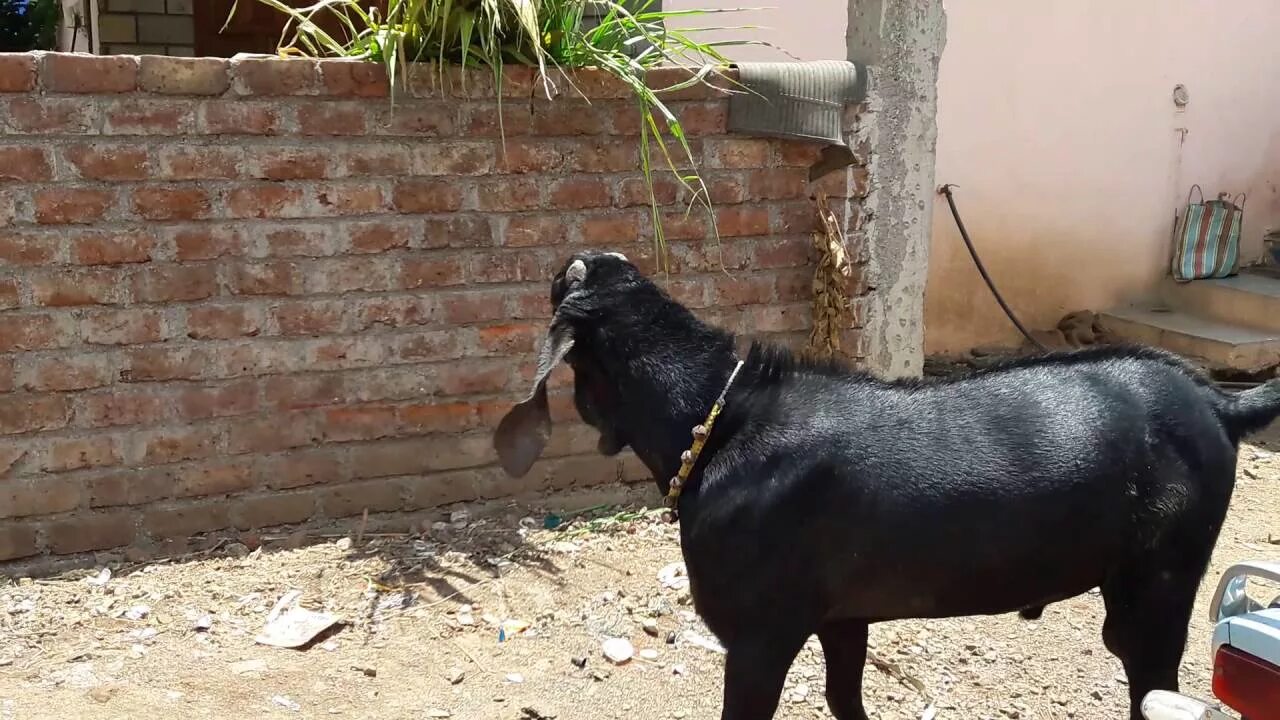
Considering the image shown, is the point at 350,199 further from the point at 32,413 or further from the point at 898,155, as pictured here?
the point at 898,155

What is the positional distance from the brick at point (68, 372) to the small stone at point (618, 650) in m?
1.79

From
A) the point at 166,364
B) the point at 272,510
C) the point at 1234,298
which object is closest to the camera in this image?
the point at 166,364

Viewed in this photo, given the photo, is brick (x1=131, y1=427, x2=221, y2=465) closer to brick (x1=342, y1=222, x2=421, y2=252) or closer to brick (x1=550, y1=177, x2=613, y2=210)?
brick (x1=342, y1=222, x2=421, y2=252)

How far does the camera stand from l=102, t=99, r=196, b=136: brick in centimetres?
359

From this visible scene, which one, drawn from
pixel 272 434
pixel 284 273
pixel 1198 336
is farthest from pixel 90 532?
pixel 1198 336

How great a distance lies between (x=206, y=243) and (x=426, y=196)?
0.73 m

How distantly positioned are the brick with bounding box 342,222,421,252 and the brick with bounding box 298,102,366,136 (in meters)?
0.31

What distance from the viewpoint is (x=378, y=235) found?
Answer: 397cm

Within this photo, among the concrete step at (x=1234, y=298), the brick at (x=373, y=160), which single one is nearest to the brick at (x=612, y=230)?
the brick at (x=373, y=160)

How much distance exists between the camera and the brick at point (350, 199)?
3.88m

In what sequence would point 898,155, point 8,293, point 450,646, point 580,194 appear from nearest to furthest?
1. point 450,646
2. point 8,293
3. point 580,194
4. point 898,155

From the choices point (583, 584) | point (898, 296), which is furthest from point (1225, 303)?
point (583, 584)

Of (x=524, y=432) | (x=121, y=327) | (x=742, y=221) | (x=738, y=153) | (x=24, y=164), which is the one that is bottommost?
(x=524, y=432)

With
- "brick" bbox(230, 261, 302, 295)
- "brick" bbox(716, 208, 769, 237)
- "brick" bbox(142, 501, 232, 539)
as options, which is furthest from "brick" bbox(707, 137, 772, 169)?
"brick" bbox(142, 501, 232, 539)
